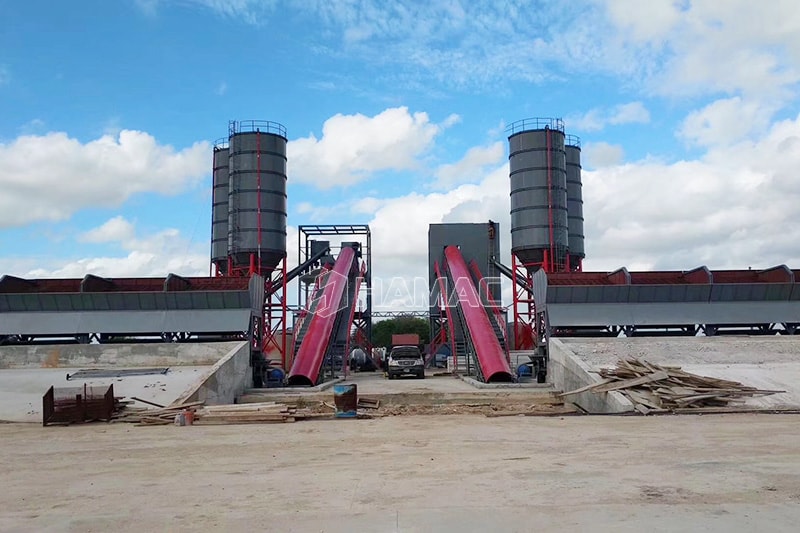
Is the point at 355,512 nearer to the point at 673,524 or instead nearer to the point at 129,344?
the point at 673,524

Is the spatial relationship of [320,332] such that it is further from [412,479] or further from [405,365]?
[412,479]

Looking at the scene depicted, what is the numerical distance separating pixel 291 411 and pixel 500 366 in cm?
1186

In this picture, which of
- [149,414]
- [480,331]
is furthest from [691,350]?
[149,414]

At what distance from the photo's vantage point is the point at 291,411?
56.2 ft

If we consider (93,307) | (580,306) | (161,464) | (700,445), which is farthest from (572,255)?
(161,464)

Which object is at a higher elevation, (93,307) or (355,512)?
(93,307)

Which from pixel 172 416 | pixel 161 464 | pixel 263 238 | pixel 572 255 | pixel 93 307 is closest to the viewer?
pixel 161 464

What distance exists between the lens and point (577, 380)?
22625 millimetres

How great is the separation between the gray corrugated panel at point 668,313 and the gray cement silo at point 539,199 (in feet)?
41.9

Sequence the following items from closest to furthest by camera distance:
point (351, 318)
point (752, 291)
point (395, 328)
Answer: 1. point (752, 291)
2. point (351, 318)
3. point (395, 328)

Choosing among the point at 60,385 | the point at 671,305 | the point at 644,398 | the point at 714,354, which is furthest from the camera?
the point at 671,305

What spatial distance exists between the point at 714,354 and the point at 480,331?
399 inches

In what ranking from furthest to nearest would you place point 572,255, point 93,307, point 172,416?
1. point 572,255
2. point 93,307
3. point 172,416

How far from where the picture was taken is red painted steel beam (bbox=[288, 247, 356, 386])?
90.6ft
